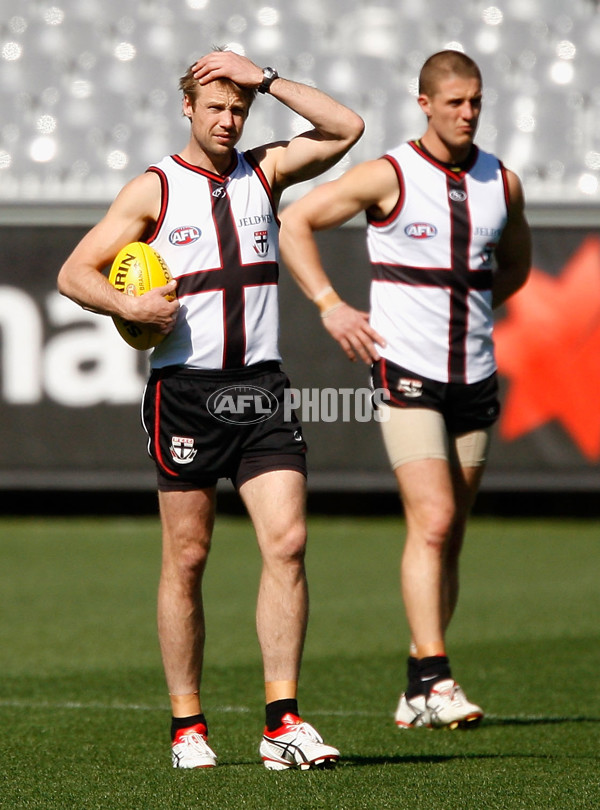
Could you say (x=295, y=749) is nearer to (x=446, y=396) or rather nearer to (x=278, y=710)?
(x=278, y=710)

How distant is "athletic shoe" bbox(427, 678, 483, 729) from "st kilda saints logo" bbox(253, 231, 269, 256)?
5.80 ft

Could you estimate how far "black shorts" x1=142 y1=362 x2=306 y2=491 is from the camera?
4254 mm

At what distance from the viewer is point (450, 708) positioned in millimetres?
4926

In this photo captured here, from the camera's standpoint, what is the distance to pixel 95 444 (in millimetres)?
11781

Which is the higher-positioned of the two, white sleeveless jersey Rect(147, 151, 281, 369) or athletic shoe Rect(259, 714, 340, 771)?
white sleeveless jersey Rect(147, 151, 281, 369)

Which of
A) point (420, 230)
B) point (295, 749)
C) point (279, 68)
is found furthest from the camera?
point (279, 68)

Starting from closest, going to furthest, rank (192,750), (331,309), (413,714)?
(192,750)
(331,309)
(413,714)

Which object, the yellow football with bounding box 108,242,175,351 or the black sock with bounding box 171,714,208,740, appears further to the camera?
the black sock with bounding box 171,714,208,740

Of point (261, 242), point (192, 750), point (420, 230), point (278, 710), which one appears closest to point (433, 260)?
point (420, 230)

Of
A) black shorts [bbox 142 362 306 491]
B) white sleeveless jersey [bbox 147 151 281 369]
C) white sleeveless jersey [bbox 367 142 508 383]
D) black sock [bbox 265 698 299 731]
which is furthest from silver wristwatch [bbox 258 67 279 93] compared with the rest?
black sock [bbox 265 698 299 731]

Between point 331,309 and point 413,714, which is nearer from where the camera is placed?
point 331,309

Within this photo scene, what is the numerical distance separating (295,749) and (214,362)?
3.98ft

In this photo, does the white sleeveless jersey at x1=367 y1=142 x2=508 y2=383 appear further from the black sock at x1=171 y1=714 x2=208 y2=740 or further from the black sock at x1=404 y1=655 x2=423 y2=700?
the black sock at x1=171 y1=714 x2=208 y2=740

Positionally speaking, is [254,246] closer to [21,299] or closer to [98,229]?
[98,229]
